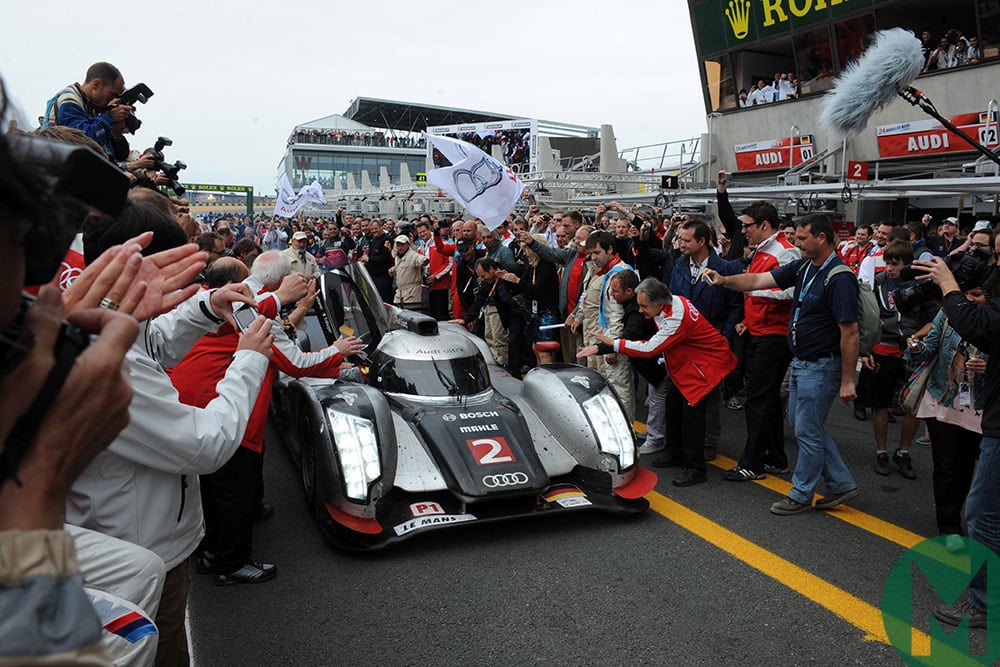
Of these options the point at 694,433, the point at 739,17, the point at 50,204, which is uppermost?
the point at 739,17

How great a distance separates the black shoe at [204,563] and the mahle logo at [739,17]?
65.4 feet

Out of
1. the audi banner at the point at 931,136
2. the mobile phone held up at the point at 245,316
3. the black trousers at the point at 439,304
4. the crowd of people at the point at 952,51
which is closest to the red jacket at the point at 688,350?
the mobile phone held up at the point at 245,316

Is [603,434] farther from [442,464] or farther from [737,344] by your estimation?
[737,344]

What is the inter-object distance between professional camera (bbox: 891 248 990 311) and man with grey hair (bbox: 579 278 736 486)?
149cm

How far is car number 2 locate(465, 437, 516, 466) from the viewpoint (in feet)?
13.7

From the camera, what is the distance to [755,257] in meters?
5.75

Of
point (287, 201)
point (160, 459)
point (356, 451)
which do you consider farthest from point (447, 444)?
point (287, 201)

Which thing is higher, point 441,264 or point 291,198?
point 291,198

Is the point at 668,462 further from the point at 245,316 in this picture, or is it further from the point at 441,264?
the point at 441,264

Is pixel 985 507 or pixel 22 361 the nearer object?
pixel 22 361

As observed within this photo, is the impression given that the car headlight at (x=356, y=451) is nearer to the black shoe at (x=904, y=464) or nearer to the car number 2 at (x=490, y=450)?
the car number 2 at (x=490, y=450)

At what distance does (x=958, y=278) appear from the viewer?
3336mm

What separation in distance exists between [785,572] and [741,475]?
1432mm

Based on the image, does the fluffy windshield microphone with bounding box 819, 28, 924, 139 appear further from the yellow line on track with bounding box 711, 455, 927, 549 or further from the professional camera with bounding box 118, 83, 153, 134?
the professional camera with bounding box 118, 83, 153, 134
